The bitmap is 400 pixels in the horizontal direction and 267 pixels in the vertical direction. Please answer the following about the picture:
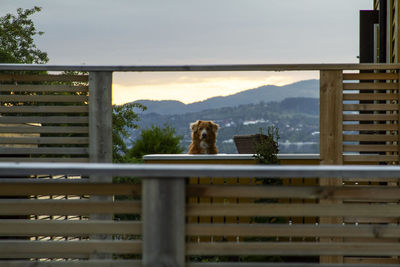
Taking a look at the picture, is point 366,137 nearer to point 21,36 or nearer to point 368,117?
point 368,117

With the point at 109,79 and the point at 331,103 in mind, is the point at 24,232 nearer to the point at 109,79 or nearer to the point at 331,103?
the point at 109,79

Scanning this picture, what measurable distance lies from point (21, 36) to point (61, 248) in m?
28.6

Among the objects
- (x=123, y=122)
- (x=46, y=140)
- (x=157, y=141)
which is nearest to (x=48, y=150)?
(x=46, y=140)

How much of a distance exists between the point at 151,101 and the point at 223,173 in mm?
28810

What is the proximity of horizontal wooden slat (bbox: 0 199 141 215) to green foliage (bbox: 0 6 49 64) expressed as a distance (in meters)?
27.7

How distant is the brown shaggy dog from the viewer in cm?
1075

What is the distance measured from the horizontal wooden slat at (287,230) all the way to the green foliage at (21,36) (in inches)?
1108

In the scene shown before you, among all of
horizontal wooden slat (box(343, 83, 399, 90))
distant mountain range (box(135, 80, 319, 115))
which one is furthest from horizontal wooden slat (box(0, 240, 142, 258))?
distant mountain range (box(135, 80, 319, 115))

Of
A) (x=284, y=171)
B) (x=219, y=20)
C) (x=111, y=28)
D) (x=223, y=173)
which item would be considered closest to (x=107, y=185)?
(x=223, y=173)

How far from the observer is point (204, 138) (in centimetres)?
1075

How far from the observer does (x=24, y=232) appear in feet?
9.57

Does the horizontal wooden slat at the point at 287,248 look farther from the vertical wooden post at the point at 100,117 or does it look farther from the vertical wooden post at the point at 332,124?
the vertical wooden post at the point at 100,117

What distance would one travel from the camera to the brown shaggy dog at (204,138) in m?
10.8

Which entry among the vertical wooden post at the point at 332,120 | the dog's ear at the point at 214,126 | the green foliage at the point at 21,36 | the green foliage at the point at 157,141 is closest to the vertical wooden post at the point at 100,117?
the vertical wooden post at the point at 332,120
